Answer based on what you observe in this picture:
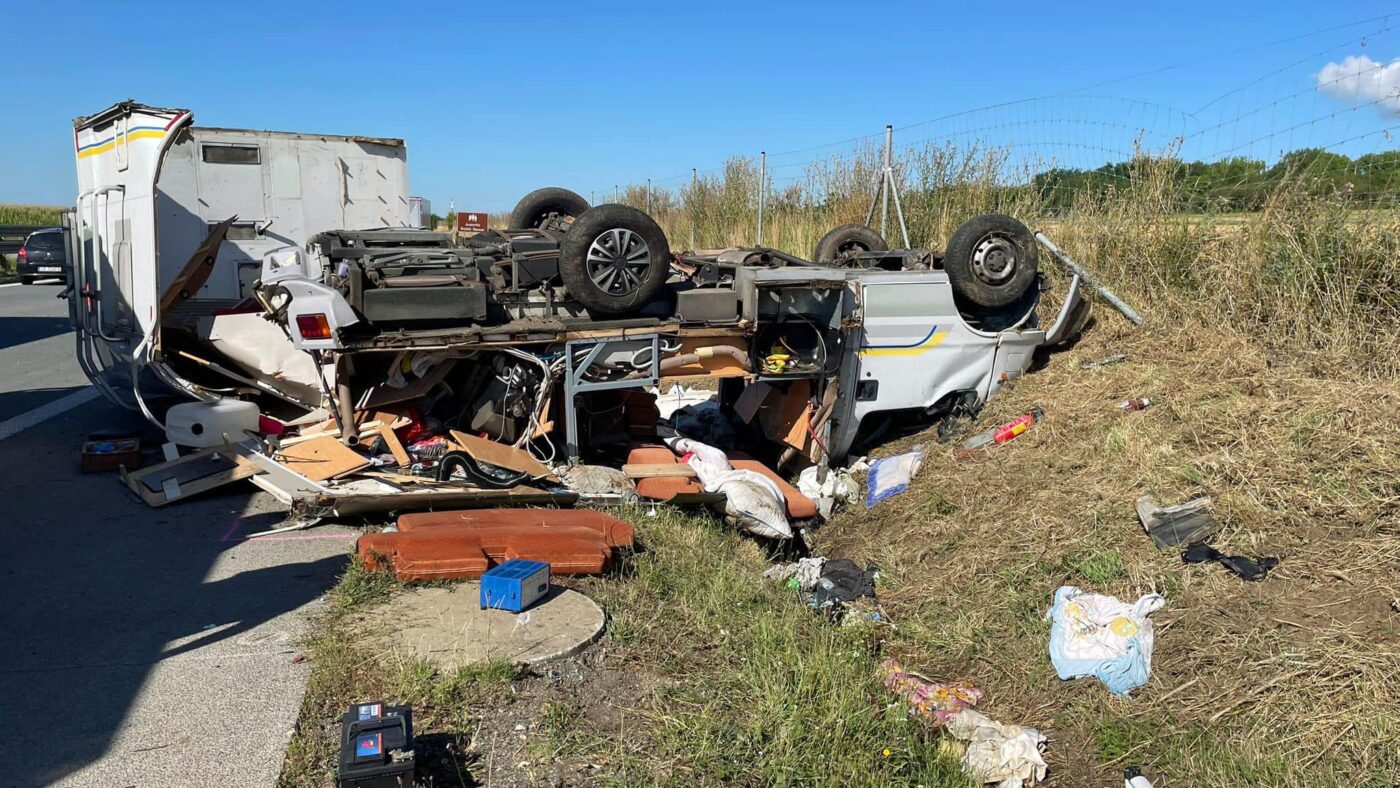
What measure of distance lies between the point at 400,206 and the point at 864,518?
298 inches

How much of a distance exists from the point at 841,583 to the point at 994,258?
11.0ft

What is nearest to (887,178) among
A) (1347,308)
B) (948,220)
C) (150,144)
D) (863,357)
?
(948,220)

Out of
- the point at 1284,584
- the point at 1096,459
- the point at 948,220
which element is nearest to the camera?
the point at 1284,584

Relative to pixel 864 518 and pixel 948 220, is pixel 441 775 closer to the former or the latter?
pixel 864 518

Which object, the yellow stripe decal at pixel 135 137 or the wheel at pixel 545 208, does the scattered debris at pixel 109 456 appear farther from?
the wheel at pixel 545 208

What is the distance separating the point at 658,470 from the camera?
706 cm

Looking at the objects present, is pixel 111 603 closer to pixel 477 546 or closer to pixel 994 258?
pixel 477 546

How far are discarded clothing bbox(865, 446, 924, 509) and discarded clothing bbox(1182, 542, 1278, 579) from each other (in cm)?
255

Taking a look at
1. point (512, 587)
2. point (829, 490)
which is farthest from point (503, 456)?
point (829, 490)

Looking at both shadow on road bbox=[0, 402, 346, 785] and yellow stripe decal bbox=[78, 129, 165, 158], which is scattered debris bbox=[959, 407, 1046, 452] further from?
yellow stripe decal bbox=[78, 129, 165, 158]

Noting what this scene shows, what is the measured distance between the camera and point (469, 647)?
4.12 m

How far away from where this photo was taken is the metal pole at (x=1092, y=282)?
7812mm

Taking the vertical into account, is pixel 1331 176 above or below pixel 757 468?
above

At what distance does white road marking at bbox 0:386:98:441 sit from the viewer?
826cm
